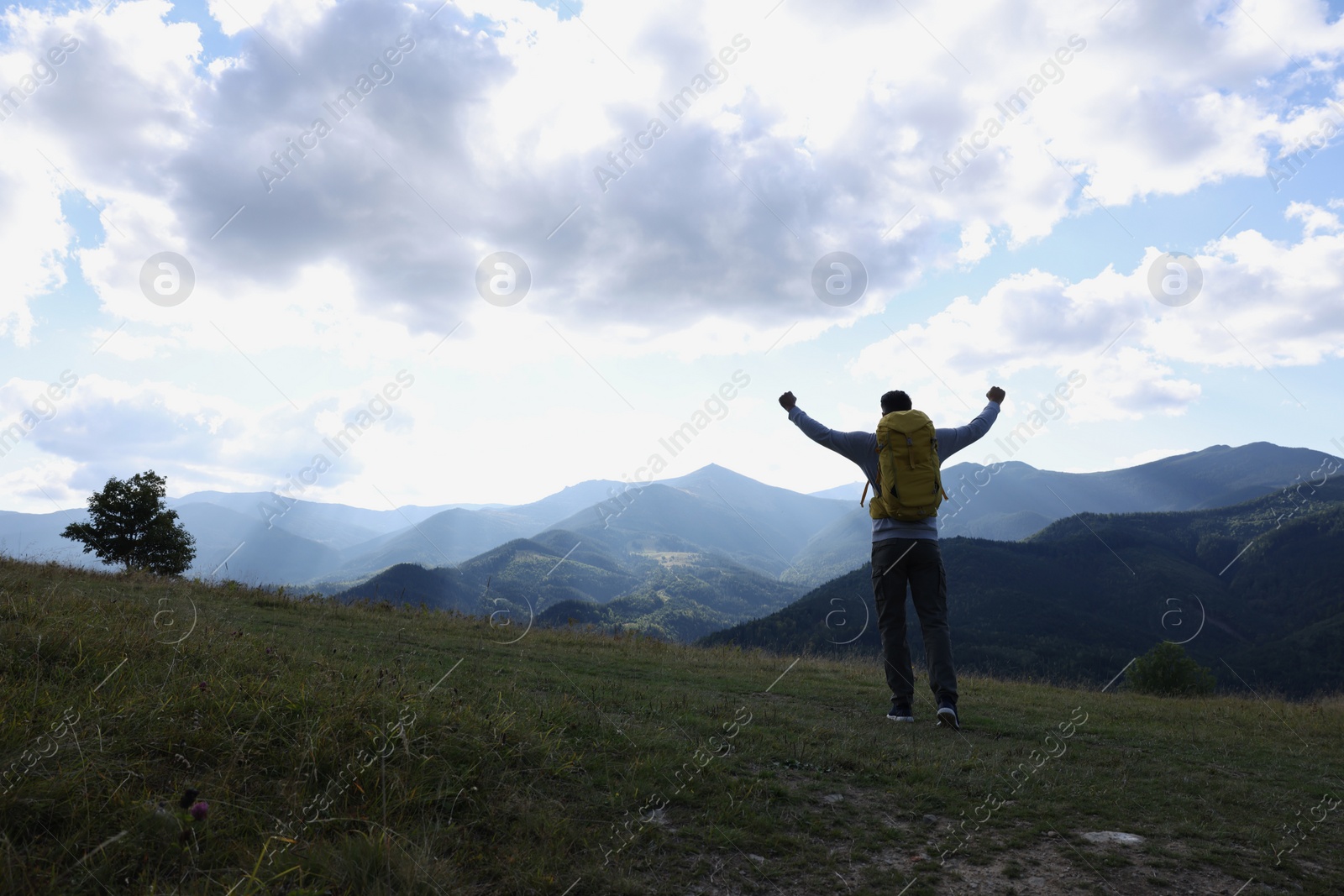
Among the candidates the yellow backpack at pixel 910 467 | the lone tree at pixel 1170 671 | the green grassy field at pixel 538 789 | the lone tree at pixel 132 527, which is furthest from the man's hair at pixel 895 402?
the lone tree at pixel 132 527

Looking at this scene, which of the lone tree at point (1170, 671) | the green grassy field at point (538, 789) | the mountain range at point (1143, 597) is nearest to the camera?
the green grassy field at point (538, 789)

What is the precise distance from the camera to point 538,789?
3.78m

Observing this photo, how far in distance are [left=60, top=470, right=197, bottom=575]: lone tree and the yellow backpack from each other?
105 feet

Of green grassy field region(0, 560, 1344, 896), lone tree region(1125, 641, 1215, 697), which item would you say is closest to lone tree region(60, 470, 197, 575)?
green grassy field region(0, 560, 1344, 896)

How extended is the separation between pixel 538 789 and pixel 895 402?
17.0ft

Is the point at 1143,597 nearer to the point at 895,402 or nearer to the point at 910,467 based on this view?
the point at 895,402

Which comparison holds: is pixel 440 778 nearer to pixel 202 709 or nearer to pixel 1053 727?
pixel 202 709

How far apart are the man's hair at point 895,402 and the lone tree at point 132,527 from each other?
3173 cm

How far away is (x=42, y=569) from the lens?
36.9 ft

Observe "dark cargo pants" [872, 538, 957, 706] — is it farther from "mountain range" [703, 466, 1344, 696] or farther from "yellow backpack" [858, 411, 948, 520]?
"mountain range" [703, 466, 1344, 696]

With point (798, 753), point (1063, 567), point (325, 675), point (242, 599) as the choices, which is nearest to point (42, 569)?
point (242, 599)

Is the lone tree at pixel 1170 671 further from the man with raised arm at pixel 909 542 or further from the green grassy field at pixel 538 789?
the man with raised arm at pixel 909 542

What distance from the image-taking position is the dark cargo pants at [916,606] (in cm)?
662

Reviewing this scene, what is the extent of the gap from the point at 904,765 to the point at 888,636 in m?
2.11
